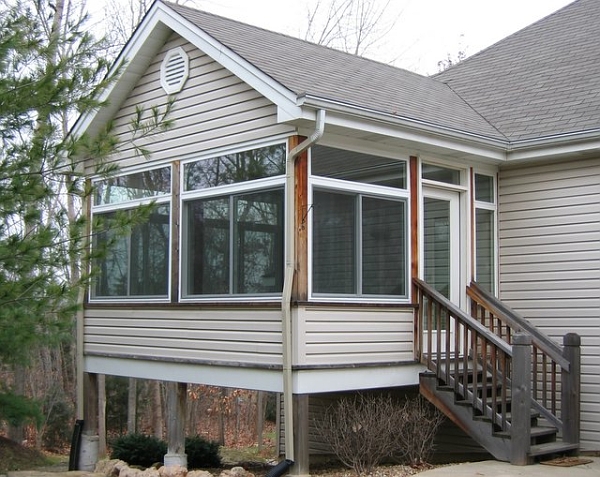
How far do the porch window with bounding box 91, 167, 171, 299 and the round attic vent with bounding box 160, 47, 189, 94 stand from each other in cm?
101

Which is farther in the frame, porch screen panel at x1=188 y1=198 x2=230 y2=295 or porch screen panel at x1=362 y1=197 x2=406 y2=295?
porch screen panel at x1=188 y1=198 x2=230 y2=295

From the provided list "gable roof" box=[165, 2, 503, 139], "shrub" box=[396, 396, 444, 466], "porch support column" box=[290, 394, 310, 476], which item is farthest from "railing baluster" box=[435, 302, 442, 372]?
"gable roof" box=[165, 2, 503, 139]

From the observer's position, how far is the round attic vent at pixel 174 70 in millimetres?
10130

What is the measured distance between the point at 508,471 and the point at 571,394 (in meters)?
1.53

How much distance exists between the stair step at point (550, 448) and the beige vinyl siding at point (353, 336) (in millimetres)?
1643

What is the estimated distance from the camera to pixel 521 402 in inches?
324

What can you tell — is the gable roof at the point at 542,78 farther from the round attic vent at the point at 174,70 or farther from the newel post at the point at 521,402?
the round attic vent at the point at 174,70

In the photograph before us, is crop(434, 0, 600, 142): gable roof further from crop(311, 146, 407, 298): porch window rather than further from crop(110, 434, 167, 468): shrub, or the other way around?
crop(110, 434, 167, 468): shrub

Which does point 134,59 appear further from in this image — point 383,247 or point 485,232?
point 485,232

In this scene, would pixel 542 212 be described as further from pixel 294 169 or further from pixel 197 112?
pixel 197 112

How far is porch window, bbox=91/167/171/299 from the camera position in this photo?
33.8 feet

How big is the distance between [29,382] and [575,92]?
17.3m

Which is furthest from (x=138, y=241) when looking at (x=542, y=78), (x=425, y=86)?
(x=542, y=78)

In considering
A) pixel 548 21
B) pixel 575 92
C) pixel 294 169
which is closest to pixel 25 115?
pixel 294 169
